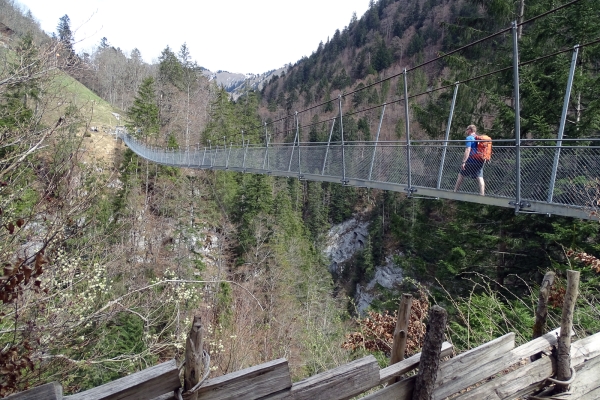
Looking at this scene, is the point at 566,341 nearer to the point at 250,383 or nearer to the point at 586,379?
the point at 586,379

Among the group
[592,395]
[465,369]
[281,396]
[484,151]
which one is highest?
[484,151]

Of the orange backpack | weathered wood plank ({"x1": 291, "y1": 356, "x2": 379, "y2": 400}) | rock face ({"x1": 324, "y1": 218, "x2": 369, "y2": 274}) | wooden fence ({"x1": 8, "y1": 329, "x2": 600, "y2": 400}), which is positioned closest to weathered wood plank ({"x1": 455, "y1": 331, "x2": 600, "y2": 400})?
wooden fence ({"x1": 8, "y1": 329, "x2": 600, "y2": 400})

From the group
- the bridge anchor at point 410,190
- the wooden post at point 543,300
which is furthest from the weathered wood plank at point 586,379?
the bridge anchor at point 410,190

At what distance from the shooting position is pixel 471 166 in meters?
4.57

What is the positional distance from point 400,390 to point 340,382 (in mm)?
325

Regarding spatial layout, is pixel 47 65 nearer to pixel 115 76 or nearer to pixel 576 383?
pixel 576 383

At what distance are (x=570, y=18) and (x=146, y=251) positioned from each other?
12.7 m

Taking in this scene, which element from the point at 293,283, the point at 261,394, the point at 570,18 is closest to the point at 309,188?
the point at 293,283

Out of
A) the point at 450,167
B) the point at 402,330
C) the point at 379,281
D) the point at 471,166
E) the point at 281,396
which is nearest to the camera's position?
the point at 281,396

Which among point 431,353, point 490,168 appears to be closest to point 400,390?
point 431,353

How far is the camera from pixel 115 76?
36.6 meters

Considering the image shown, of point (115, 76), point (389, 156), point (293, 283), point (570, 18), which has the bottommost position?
point (293, 283)

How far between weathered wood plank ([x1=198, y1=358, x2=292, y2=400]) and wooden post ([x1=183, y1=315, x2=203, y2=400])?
0.03 metres

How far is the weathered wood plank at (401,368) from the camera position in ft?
5.14
